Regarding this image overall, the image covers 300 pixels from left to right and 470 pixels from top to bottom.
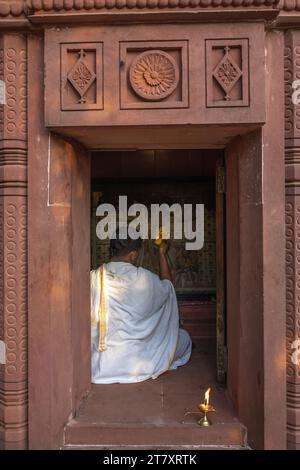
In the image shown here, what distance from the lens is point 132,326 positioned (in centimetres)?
428

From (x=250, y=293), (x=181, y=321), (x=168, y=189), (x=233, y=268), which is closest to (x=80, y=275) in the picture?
(x=233, y=268)

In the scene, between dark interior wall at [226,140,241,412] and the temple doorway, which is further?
dark interior wall at [226,140,241,412]

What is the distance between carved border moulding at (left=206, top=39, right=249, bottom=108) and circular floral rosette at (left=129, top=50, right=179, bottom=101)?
0.83 ft

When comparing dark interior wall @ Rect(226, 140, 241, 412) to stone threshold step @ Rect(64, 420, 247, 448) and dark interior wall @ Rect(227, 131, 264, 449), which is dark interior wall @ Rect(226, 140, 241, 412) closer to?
dark interior wall @ Rect(227, 131, 264, 449)

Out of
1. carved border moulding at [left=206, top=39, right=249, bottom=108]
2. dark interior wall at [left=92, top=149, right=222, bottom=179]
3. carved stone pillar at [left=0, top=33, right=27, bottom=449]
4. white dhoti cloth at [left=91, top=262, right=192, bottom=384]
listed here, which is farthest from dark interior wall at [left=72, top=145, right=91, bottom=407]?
dark interior wall at [left=92, top=149, right=222, bottom=179]

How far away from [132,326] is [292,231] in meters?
2.16

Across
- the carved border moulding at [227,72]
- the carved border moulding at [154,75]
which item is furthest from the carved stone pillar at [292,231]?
the carved border moulding at [154,75]

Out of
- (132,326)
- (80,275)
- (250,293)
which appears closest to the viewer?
(250,293)

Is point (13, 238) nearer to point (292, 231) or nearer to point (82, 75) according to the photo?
point (82, 75)

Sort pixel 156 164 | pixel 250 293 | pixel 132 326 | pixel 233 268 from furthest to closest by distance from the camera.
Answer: pixel 156 164 < pixel 132 326 < pixel 233 268 < pixel 250 293

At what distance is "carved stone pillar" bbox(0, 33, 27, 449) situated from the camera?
2.84 meters

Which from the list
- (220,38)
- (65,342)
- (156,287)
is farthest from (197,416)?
(220,38)

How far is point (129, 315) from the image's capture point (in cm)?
431

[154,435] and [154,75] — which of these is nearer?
[154,75]
